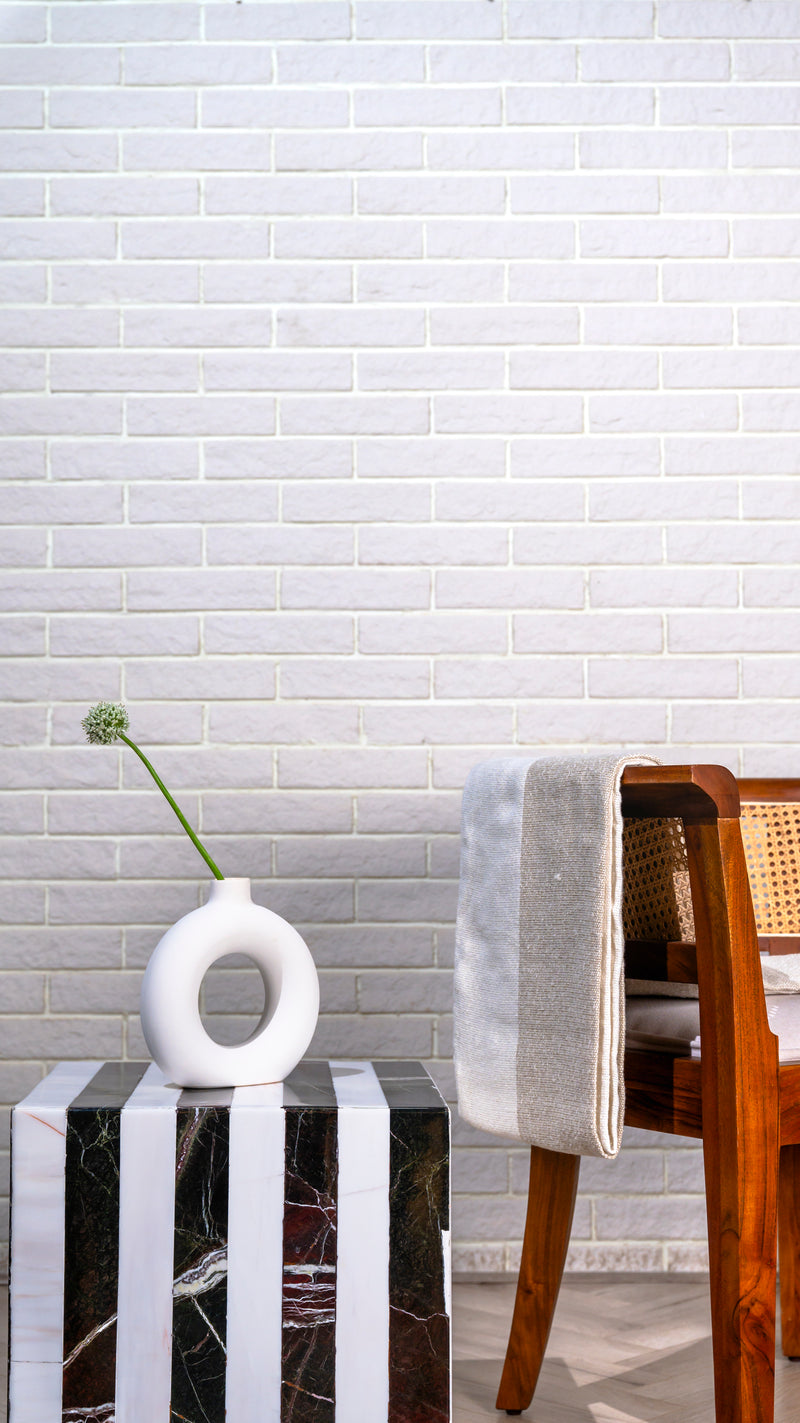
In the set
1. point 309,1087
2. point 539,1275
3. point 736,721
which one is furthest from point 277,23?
point 539,1275

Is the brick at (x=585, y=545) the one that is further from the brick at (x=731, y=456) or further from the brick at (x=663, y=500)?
the brick at (x=731, y=456)

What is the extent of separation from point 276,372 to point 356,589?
0.39m

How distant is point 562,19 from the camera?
2.03 meters

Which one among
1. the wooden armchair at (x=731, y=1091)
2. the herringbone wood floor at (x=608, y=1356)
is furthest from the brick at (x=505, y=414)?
the herringbone wood floor at (x=608, y=1356)

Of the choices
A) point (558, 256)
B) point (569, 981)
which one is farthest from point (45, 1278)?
point (558, 256)

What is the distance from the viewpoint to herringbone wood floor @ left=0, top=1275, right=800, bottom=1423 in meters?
1.45

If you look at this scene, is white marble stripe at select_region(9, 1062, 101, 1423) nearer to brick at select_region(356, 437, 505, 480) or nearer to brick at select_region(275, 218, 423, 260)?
brick at select_region(356, 437, 505, 480)

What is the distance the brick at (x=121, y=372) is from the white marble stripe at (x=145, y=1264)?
1227mm

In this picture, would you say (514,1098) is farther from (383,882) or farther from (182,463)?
(182,463)

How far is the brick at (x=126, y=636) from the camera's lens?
196cm

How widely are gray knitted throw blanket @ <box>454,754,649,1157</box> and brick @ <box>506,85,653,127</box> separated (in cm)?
125

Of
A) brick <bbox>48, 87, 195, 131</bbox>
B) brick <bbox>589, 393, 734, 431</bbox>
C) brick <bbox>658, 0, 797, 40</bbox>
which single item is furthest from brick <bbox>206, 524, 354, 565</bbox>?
brick <bbox>658, 0, 797, 40</bbox>

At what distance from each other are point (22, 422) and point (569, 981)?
4.41 ft

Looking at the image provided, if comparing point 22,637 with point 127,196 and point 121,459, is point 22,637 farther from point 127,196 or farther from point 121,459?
point 127,196
